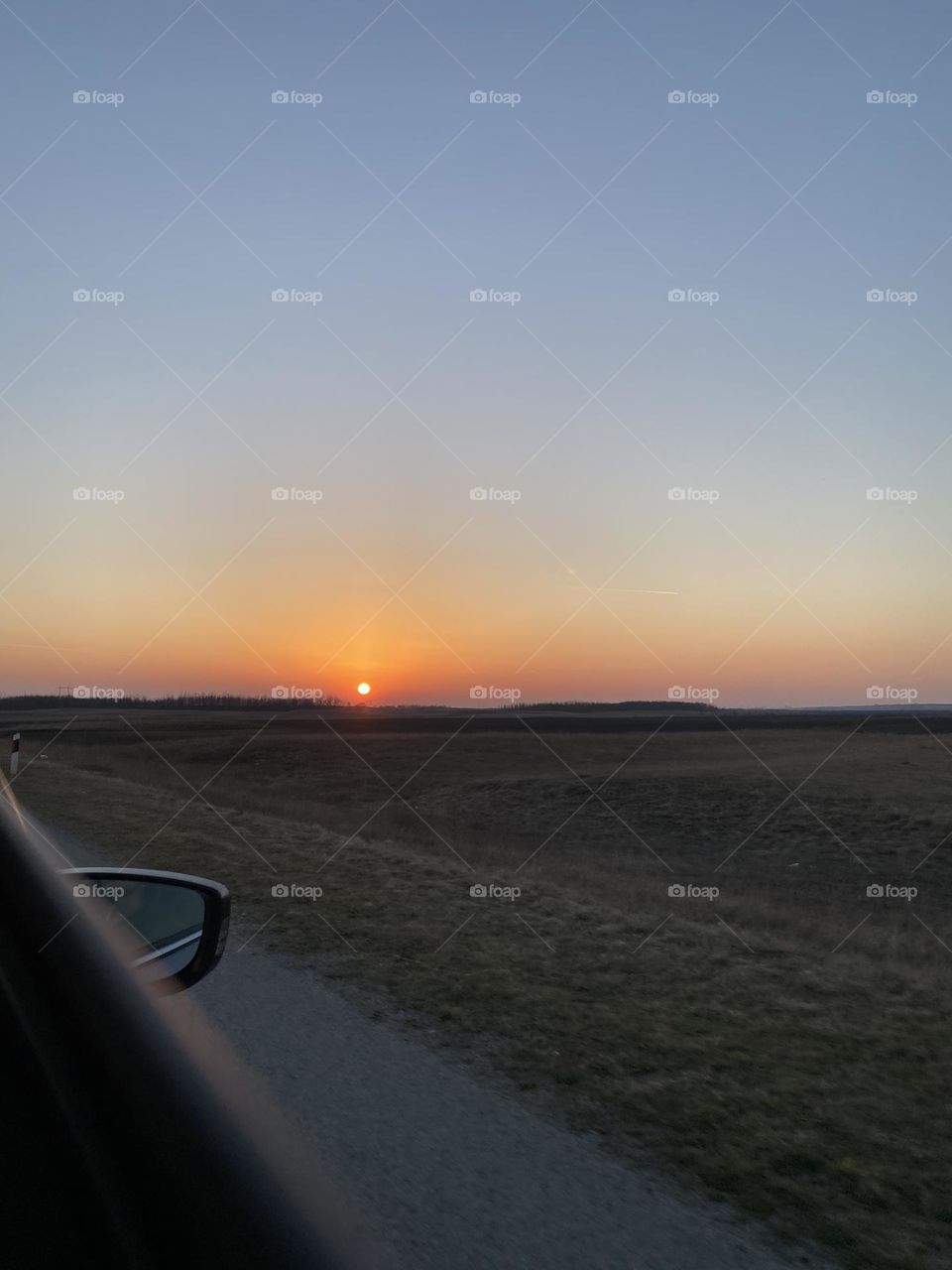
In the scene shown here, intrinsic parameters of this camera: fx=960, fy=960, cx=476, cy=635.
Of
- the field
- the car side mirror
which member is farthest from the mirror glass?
the field

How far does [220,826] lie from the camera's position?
56.9ft

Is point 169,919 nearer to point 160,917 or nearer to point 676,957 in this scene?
point 160,917

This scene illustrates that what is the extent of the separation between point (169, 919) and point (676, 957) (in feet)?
25.9

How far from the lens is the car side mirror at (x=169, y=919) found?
1.97 metres

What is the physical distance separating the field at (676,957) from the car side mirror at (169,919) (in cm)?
338

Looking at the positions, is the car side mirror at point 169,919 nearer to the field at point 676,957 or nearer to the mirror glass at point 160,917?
the mirror glass at point 160,917

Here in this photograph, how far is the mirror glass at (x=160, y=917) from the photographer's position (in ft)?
6.57

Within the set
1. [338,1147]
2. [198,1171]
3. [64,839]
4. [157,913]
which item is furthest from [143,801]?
[198,1171]

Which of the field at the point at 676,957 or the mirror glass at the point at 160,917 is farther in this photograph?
the field at the point at 676,957

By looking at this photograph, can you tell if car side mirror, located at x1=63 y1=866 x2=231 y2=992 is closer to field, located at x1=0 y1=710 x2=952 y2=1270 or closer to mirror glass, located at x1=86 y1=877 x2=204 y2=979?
mirror glass, located at x1=86 y1=877 x2=204 y2=979

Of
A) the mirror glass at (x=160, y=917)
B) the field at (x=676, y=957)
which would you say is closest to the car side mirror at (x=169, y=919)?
the mirror glass at (x=160, y=917)

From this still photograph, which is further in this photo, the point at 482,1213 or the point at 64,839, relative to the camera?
the point at 64,839

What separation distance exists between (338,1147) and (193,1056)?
404cm

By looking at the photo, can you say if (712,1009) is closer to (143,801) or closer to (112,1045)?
(112,1045)
